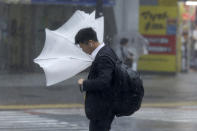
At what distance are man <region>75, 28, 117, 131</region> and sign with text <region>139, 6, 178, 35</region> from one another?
18.1 m

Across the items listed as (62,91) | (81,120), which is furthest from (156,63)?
(81,120)

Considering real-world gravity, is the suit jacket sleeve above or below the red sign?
above

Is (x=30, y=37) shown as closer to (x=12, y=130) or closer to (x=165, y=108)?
(x=165, y=108)

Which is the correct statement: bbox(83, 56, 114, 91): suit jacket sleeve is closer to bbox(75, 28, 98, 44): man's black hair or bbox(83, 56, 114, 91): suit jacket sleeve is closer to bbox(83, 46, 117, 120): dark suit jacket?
bbox(83, 46, 117, 120): dark suit jacket

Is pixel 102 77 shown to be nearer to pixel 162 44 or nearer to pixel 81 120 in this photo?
pixel 81 120

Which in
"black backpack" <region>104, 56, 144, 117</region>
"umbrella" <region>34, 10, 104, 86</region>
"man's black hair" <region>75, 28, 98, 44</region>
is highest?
"man's black hair" <region>75, 28, 98, 44</region>

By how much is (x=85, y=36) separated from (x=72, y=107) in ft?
30.0

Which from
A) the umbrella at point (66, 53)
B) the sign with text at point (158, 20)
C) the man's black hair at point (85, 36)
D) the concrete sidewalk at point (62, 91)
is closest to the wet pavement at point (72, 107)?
the concrete sidewalk at point (62, 91)

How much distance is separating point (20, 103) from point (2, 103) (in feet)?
1.44

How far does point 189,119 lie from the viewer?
13.9m

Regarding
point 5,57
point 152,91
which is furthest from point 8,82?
point 152,91

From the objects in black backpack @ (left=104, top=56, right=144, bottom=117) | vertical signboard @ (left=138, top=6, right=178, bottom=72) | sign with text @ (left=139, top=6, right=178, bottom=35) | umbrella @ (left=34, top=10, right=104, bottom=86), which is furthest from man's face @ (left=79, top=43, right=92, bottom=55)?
vertical signboard @ (left=138, top=6, right=178, bottom=72)

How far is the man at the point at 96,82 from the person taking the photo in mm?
6906

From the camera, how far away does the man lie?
691 centimetres
